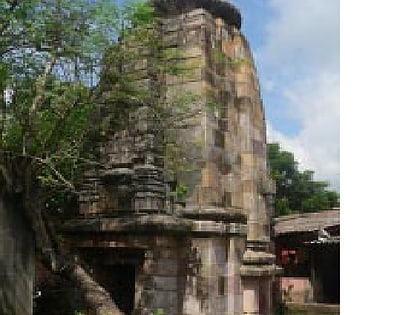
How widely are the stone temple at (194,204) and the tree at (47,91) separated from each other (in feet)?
2.43

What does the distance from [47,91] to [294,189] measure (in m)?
28.9

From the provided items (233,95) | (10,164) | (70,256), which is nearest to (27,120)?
(10,164)

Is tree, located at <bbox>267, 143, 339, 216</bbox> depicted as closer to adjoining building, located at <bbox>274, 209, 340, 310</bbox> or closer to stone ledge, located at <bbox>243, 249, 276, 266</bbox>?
adjoining building, located at <bbox>274, 209, 340, 310</bbox>

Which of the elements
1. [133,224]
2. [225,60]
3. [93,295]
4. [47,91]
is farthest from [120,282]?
[225,60]

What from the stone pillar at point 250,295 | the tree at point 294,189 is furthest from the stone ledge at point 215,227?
the tree at point 294,189

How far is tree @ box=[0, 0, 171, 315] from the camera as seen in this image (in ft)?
21.0

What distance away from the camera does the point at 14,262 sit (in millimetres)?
7055

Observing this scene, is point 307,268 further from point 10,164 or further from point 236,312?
point 10,164

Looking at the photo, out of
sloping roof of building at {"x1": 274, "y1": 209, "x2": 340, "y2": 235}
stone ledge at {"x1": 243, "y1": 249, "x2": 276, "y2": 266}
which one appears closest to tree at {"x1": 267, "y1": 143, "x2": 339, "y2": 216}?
sloping roof of building at {"x1": 274, "y1": 209, "x2": 340, "y2": 235}

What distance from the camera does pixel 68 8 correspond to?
6574mm

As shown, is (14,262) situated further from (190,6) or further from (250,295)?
(190,6)

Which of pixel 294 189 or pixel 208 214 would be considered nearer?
pixel 208 214

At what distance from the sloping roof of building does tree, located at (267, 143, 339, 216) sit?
9.04 m

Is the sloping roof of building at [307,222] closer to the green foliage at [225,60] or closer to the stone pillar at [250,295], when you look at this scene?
the stone pillar at [250,295]
